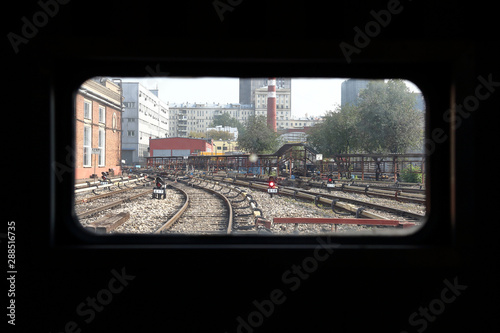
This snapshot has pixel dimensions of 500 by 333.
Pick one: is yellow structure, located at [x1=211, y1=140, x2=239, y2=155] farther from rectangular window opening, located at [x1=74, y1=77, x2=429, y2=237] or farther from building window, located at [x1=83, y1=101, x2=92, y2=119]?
building window, located at [x1=83, y1=101, x2=92, y2=119]

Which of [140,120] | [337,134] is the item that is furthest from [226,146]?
[337,134]

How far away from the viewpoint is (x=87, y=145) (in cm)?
1514

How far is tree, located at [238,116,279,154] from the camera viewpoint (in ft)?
72.1

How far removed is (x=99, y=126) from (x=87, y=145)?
1.22 metres

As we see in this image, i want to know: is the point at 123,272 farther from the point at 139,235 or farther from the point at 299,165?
the point at 299,165

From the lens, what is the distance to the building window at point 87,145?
571 inches

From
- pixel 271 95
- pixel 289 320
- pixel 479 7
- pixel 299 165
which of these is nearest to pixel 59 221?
pixel 289 320

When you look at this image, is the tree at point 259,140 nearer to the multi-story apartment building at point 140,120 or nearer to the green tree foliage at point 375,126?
the green tree foliage at point 375,126

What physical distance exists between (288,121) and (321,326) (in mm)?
29494

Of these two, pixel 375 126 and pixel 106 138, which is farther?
pixel 375 126

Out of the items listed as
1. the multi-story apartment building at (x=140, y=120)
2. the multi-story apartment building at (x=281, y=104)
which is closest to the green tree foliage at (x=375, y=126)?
the multi-story apartment building at (x=281, y=104)
